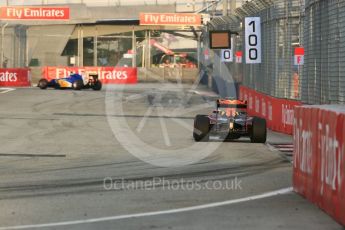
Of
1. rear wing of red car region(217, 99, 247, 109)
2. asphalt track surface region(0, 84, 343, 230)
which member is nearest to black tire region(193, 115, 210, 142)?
asphalt track surface region(0, 84, 343, 230)

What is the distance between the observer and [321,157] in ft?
26.2

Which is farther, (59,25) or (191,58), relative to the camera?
(191,58)

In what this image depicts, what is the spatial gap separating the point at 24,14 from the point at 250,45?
1355 inches

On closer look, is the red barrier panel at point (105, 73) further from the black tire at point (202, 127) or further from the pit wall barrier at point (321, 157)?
the pit wall barrier at point (321, 157)

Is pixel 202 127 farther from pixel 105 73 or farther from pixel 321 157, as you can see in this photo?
pixel 105 73

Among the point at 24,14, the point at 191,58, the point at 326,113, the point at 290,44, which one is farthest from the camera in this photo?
the point at 191,58

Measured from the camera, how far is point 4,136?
56.2 feet

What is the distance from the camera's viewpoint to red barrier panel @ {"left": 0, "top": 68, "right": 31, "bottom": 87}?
45625mm

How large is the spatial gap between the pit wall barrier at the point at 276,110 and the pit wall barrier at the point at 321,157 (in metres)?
8.56

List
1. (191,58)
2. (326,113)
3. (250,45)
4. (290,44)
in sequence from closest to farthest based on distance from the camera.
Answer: (326,113)
(290,44)
(250,45)
(191,58)

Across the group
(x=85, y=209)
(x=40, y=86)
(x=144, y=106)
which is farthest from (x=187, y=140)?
(x=40, y=86)

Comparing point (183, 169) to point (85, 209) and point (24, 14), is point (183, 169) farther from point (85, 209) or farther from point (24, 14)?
point (24, 14)

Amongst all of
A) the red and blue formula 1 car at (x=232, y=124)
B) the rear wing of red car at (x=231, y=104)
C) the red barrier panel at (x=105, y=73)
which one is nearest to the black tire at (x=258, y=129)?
the red and blue formula 1 car at (x=232, y=124)

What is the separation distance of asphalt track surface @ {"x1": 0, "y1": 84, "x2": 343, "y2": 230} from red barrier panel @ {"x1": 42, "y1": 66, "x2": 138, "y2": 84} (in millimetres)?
31717
